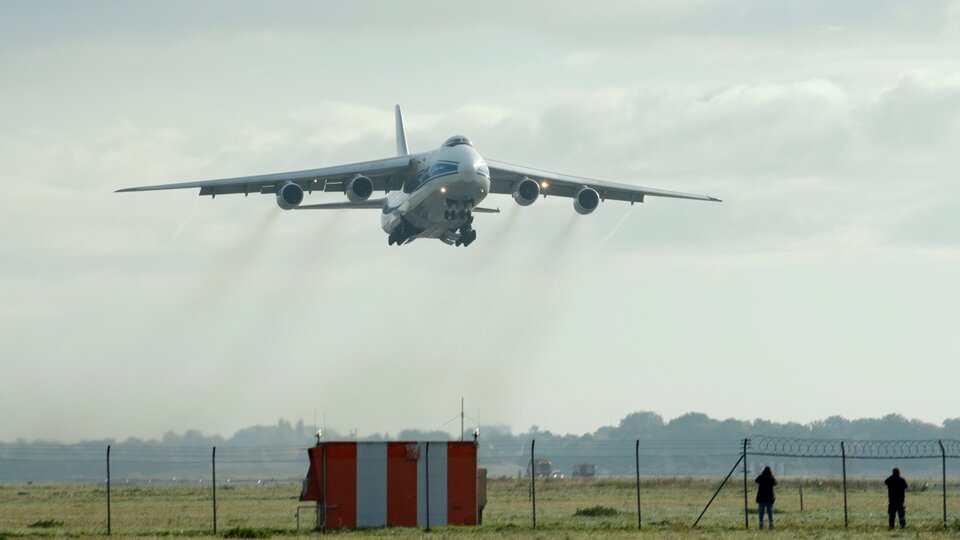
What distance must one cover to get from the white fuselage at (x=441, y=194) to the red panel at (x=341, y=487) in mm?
20162

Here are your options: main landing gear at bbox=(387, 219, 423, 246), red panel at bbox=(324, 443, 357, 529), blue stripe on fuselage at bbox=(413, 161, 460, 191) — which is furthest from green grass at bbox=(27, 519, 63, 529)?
main landing gear at bbox=(387, 219, 423, 246)

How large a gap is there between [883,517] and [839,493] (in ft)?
51.1

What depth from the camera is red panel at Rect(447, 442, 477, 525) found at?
84.5ft

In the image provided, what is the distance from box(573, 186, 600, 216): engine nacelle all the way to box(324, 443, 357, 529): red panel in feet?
83.0

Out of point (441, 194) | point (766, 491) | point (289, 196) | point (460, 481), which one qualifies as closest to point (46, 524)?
point (460, 481)

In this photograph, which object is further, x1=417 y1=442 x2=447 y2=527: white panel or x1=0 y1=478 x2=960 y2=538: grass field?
x1=417 y1=442 x2=447 y2=527: white panel

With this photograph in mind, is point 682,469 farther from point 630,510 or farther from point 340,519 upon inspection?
point 340,519

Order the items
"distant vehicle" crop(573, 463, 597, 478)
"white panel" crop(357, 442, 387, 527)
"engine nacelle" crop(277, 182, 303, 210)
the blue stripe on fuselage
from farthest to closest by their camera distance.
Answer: "distant vehicle" crop(573, 463, 597, 478) → "engine nacelle" crop(277, 182, 303, 210) → the blue stripe on fuselage → "white panel" crop(357, 442, 387, 527)

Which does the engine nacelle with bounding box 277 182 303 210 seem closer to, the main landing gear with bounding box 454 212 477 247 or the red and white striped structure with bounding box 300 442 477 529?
the main landing gear with bounding box 454 212 477 247

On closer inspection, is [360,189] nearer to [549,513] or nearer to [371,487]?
[549,513]

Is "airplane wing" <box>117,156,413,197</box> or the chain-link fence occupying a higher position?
"airplane wing" <box>117,156,413,197</box>

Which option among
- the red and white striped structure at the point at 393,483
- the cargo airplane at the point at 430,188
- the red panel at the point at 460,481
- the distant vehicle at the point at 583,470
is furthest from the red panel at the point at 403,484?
the distant vehicle at the point at 583,470

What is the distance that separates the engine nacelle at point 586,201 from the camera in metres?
A: 49.6

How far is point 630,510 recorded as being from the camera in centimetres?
3438
